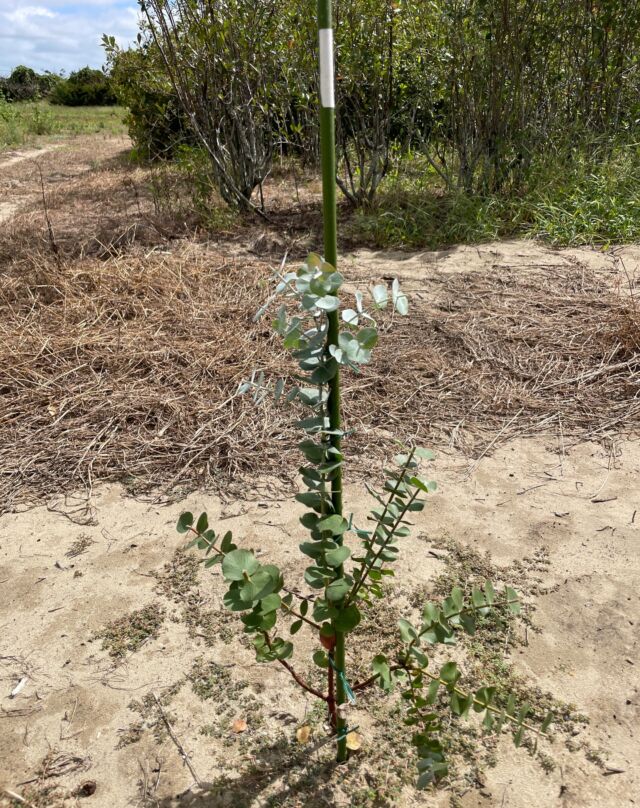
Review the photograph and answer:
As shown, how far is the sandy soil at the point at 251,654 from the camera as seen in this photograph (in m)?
1.55

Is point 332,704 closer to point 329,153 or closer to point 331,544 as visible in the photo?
point 331,544

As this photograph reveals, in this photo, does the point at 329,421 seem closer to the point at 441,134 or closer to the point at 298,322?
the point at 298,322

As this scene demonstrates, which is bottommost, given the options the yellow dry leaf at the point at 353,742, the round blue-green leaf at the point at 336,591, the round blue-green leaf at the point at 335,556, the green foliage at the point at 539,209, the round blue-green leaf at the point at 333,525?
the yellow dry leaf at the point at 353,742

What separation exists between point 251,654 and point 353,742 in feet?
1.36

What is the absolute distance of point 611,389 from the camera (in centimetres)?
324

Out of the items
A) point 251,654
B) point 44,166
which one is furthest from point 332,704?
point 44,166

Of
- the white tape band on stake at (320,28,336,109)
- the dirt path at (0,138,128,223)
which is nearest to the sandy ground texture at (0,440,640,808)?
the white tape band on stake at (320,28,336,109)

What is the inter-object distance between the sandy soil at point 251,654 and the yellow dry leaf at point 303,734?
0.02 meters

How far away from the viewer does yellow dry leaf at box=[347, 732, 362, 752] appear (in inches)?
63.2

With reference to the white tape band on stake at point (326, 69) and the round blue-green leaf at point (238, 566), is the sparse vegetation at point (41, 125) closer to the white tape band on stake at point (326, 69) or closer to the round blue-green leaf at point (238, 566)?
the white tape band on stake at point (326, 69)

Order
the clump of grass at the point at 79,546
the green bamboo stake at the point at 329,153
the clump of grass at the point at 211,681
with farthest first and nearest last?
1. the clump of grass at the point at 79,546
2. the clump of grass at the point at 211,681
3. the green bamboo stake at the point at 329,153

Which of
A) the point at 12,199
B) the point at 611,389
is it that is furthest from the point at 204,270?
the point at 12,199

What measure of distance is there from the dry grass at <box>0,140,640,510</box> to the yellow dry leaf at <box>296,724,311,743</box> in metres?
1.11

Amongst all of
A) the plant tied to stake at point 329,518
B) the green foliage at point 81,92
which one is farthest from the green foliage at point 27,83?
the plant tied to stake at point 329,518
